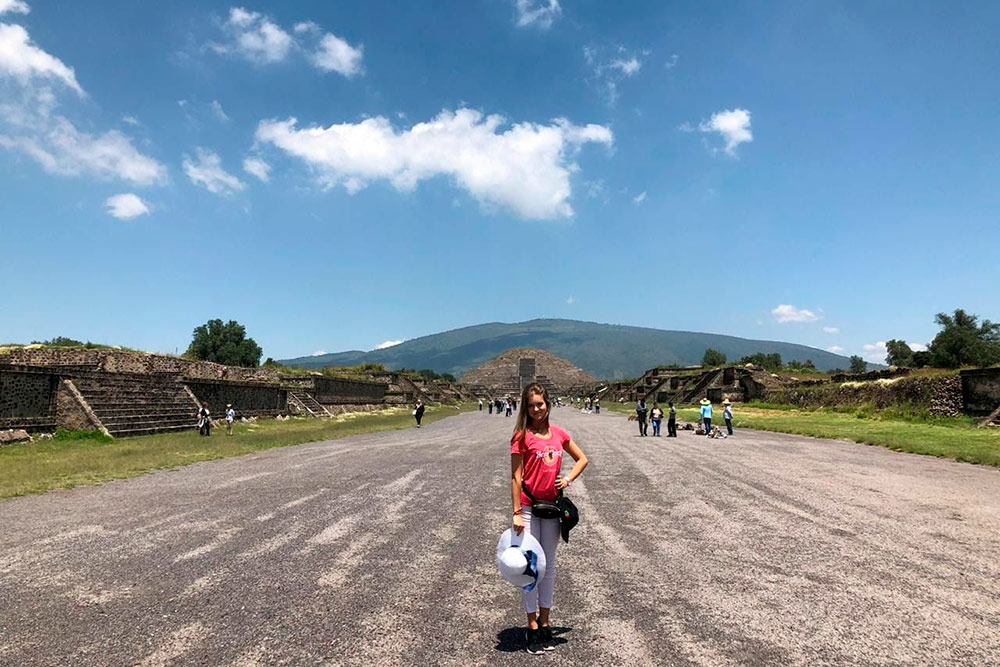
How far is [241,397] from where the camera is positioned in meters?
32.8

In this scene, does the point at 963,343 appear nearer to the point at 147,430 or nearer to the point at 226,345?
the point at 147,430

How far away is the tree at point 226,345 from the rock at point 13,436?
68.5 metres

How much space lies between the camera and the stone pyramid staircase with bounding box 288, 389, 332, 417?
129 ft

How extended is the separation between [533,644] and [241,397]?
107 ft

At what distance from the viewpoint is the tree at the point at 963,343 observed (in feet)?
170

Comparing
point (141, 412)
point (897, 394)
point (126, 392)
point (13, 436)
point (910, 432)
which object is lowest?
point (910, 432)

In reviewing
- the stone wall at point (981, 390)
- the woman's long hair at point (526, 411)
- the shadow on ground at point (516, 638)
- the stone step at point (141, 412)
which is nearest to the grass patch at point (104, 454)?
the stone step at point (141, 412)

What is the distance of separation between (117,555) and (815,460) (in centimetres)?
1502

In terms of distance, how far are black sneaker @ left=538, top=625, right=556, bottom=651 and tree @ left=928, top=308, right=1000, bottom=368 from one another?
59.7m

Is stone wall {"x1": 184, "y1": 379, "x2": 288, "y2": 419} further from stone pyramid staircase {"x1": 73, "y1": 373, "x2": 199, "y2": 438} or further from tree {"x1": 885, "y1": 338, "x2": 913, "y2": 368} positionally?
tree {"x1": 885, "y1": 338, "x2": 913, "y2": 368}

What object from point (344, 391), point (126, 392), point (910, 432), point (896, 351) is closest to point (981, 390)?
point (910, 432)

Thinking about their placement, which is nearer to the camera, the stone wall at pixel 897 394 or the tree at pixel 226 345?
Result: the stone wall at pixel 897 394

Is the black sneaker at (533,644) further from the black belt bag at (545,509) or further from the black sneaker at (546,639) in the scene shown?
the black belt bag at (545,509)

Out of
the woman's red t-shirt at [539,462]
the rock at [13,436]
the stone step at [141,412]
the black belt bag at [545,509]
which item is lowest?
the rock at [13,436]
